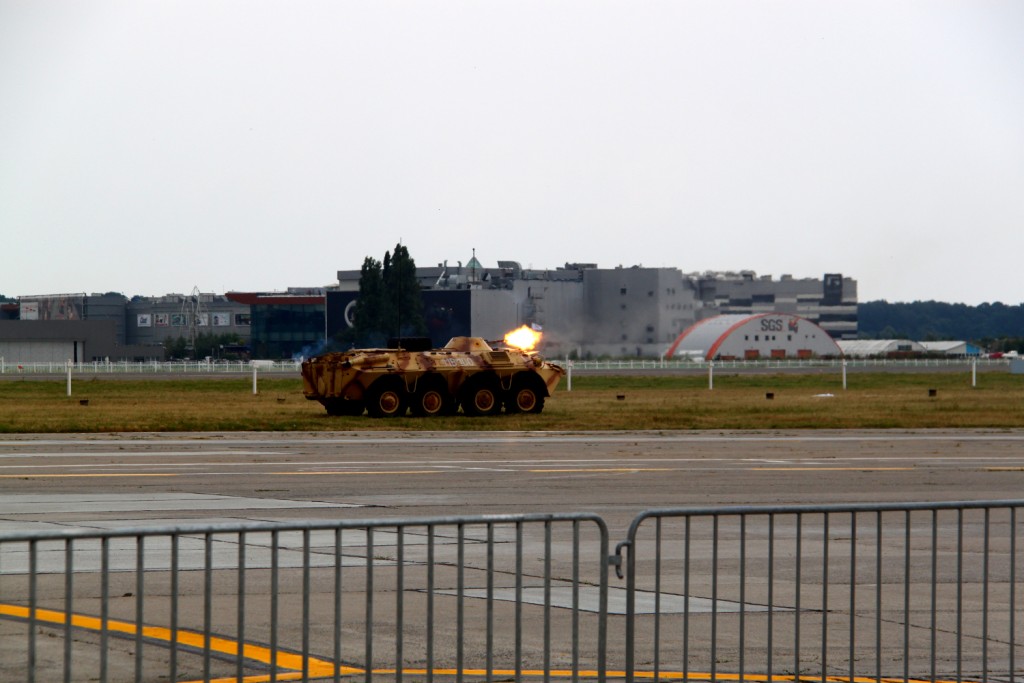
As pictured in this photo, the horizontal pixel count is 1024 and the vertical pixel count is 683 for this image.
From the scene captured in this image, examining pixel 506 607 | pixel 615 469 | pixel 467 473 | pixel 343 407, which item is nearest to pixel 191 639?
pixel 506 607

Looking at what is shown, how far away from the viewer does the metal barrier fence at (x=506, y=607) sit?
22.3 feet

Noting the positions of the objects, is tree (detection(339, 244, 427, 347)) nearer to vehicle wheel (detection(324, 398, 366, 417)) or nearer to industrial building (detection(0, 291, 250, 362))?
industrial building (detection(0, 291, 250, 362))

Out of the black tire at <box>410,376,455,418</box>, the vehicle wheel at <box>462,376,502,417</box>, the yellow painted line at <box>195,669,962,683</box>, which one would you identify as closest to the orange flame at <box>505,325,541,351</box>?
the vehicle wheel at <box>462,376,502,417</box>

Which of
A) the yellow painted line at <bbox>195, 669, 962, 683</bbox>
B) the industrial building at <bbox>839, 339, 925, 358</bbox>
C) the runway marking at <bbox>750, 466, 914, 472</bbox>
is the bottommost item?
the runway marking at <bbox>750, 466, 914, 472</bbox>

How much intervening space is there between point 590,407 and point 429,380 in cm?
686

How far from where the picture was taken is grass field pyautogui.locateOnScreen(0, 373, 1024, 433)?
31844mm

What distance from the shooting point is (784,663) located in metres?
8.30

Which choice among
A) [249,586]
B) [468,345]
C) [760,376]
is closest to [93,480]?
[249,586]

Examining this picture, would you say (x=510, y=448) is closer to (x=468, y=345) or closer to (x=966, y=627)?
(x=468, y=345)

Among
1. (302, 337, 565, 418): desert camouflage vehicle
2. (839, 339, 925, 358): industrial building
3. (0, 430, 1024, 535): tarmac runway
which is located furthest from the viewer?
(839, 339, 925, 358): industrial building

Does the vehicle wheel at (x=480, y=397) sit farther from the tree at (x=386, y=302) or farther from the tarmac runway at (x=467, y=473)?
the tree at (x=386, y=302)

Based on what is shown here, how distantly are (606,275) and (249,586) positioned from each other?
8305 centimetres

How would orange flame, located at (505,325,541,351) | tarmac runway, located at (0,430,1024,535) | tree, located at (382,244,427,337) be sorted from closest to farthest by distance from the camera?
tarmac runway, located at (0,430,1024,535) < orange flame, located at (505,325,541,351) < tree, located at (382,244,427,337)

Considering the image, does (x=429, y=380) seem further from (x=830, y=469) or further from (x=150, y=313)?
(x=150, y=313)
